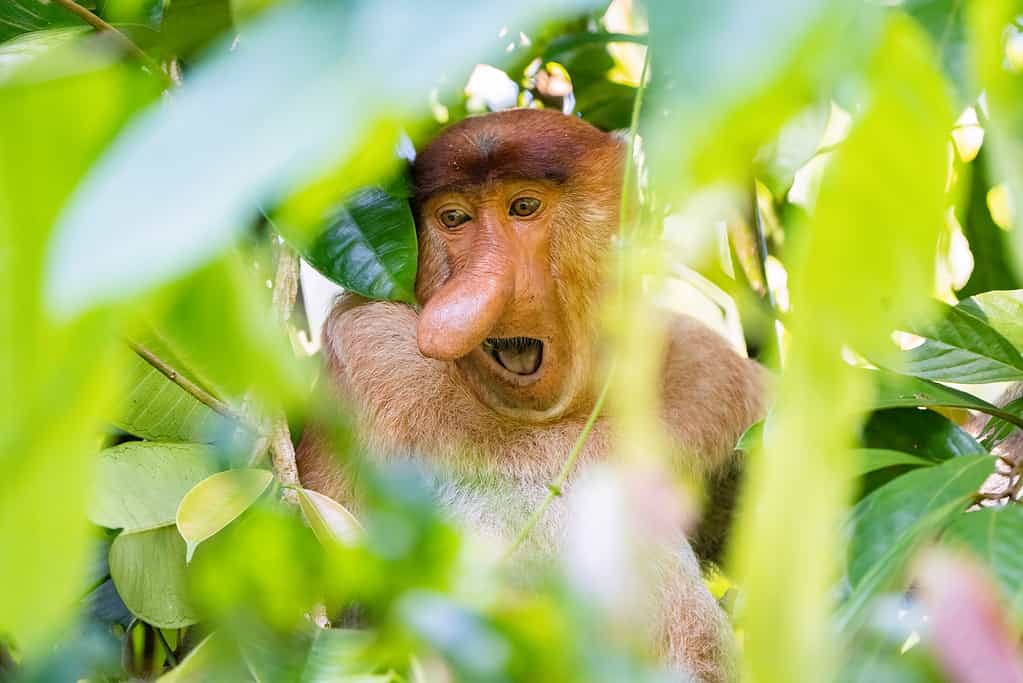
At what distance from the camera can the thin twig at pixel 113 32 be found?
927 mm

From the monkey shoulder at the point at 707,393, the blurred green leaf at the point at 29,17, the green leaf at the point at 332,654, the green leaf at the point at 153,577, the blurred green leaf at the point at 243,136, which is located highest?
the blurred green leaf at the point at 243,136

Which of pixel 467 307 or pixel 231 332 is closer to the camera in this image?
pixel 231 332

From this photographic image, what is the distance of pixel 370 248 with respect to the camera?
1.92 meters

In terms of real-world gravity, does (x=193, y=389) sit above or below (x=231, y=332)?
below

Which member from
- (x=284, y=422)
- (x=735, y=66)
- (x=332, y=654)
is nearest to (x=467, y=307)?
(x=284, y=422)

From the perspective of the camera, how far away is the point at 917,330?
1.39 meters

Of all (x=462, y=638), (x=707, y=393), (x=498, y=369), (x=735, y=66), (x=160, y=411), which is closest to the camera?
(x=735, y=66)

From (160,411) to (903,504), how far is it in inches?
43.2

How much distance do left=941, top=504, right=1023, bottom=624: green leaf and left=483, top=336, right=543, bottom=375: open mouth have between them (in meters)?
1.28

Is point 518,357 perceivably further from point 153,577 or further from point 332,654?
point 332,654

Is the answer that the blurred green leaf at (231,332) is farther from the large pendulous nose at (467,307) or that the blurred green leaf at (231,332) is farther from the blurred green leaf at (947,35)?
the large pendulous nose at (467,307)

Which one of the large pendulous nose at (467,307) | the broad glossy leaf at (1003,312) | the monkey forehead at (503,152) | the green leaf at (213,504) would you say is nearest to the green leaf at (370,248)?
the large pendulous nose at (467,307)

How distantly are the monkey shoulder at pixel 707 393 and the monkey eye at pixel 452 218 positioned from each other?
0.58m

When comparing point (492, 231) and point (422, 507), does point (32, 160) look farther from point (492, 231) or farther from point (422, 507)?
point (492, 231)
